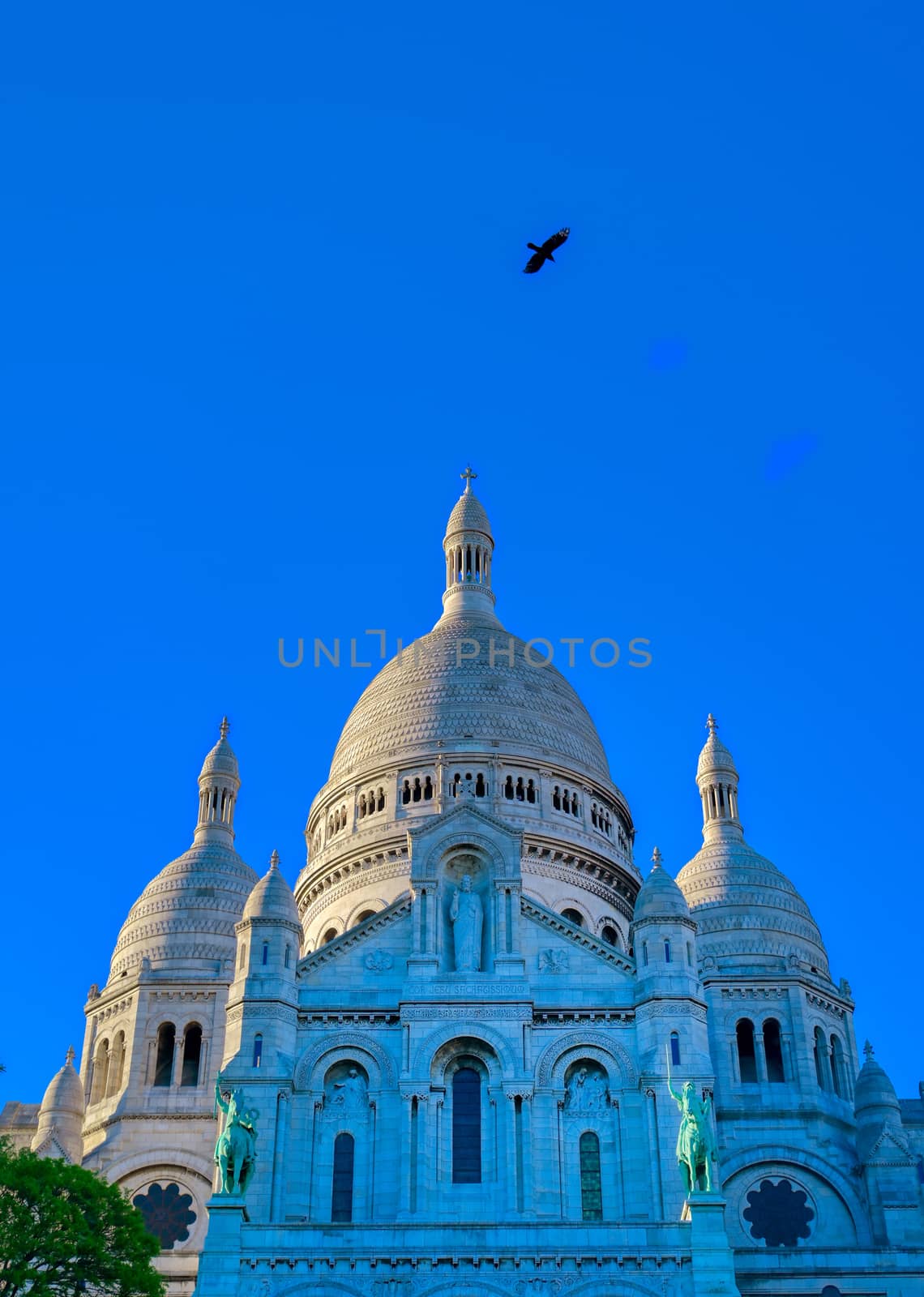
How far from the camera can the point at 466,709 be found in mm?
69750

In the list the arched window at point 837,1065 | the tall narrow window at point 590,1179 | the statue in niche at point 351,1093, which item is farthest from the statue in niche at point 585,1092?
the arched window at point 837,1065

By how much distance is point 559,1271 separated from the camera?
143 ft

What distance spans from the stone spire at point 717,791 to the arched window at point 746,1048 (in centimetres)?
996

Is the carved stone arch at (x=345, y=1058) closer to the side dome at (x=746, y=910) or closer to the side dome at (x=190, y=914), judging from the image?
the side dome at (x=190, y=914)

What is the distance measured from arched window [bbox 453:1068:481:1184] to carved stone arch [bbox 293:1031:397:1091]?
186 centimetres

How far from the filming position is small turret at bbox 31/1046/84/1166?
59.3m

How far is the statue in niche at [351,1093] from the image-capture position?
5069 cm

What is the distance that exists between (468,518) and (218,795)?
16.7 m

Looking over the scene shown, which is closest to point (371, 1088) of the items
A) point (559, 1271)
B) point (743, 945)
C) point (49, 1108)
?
point (559, 1271)

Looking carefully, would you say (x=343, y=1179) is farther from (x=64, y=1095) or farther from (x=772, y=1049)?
(x=772, y=1049)

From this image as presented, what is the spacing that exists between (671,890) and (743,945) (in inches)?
504

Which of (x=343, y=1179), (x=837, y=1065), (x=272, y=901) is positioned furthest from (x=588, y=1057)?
(x=837, y=1065)

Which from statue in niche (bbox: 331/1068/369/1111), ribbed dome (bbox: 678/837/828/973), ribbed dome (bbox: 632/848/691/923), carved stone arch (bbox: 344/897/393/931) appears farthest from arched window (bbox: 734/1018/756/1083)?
statue in niche (bbox: 331/1068/369/1111)

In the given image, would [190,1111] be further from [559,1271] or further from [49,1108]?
[559,1271]
